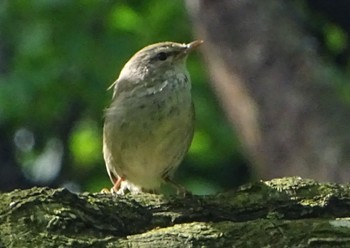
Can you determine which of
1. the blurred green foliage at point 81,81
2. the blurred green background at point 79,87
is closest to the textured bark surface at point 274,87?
the blurred green background at point 79,87

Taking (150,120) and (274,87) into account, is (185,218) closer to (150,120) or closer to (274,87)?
(150,120)

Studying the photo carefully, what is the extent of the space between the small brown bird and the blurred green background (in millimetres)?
2378

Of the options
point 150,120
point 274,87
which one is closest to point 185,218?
point 150,120

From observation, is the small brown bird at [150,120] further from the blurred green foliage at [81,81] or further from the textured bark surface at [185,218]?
the blurred green foliage at [81,81]

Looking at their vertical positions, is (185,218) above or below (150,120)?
below

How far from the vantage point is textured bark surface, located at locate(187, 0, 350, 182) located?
5.76 m

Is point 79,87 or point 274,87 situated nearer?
point 274,87

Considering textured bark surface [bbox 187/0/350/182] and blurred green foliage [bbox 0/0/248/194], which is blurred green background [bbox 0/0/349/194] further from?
textured bark surface [bbox 187/0/350/182]

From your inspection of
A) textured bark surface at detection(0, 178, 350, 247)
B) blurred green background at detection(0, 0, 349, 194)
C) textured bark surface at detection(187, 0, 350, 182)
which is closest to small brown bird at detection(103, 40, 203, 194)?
textured bark surface at detection(187, 0, 350, 182)

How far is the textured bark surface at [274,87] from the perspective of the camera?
576 cm

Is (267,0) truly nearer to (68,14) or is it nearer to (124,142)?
(124,142)

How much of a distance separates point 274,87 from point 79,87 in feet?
8.71

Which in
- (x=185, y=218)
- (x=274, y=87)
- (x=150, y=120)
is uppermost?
(x=274, y=87)

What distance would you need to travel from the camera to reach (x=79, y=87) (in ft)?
27.1
